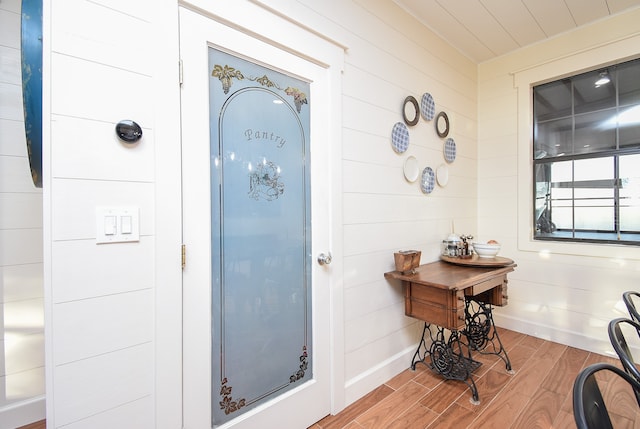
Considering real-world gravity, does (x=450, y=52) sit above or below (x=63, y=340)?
above

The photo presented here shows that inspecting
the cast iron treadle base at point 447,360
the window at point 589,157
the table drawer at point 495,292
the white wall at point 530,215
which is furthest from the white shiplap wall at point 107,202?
the window at point 589,157

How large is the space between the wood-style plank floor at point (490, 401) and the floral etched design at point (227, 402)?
59 cm

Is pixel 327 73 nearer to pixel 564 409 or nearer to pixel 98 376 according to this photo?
pixel 98 376

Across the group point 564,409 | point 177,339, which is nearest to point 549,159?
point 564,409

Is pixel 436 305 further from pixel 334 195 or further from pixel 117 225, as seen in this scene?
pixel 117 225

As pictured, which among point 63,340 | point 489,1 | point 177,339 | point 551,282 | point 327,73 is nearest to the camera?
point 63,340

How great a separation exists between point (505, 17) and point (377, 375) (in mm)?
3176

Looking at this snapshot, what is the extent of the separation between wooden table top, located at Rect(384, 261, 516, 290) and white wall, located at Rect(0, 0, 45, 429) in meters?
2.26

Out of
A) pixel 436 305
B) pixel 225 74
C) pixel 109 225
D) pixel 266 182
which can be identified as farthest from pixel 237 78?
pixel 436 305

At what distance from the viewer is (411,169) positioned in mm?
2295

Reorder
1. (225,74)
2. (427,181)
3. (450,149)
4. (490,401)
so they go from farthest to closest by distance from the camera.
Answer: (450,149) → (427,181) → (490,401) → (225,74)

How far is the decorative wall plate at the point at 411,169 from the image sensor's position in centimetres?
225

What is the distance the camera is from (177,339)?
1.16 metres

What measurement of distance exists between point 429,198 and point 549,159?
4.66 ft
